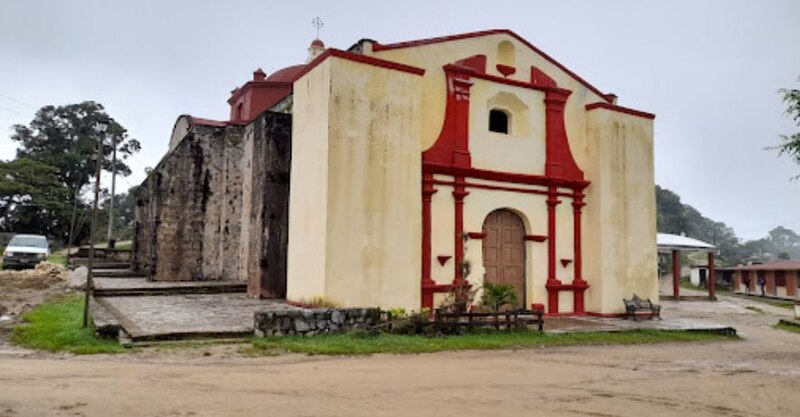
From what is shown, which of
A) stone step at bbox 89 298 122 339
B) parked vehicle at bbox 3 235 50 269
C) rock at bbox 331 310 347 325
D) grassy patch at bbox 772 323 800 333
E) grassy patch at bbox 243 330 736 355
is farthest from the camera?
parked vehicle at bbox 3 235 50 269

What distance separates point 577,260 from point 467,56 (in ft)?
17.1

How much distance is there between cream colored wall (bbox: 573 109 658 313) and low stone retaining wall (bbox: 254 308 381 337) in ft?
21.0

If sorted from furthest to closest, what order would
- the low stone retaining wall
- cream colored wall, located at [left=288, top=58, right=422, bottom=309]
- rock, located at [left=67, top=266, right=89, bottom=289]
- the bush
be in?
rock, located at [left=67, top=266, right=89, bottom=289]
cream colored wall, located at [left=288, top=58, right=422, bottom=309]
the bush
the low stone retaining wall

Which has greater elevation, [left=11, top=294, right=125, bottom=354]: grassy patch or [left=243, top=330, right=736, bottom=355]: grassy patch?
[left=11, top=294, right=125, bottom=354]: grassy patch

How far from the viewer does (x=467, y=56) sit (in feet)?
44.5

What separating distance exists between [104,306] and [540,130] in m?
9.80

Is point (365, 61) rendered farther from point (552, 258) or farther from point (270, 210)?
point (552, 258)

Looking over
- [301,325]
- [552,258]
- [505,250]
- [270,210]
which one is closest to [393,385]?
[301,325]

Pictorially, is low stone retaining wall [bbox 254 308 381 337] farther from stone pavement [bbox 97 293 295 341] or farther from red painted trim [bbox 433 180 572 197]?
red painted trim [bbox 433 180 572 197]

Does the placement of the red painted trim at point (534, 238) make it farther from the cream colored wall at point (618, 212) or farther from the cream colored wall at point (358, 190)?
the cream colored wall at point (358, 190)

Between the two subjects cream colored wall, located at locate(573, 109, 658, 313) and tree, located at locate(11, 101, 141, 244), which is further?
tree, located at locate(11, 101, 141, 244)

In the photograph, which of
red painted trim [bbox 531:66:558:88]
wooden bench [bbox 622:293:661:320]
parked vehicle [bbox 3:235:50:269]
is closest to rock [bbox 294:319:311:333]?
wooden bench [bbox 622:293:661:320]

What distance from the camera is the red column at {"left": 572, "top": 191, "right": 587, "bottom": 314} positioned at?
14039 mm

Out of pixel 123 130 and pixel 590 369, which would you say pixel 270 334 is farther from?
pixel 123 130
